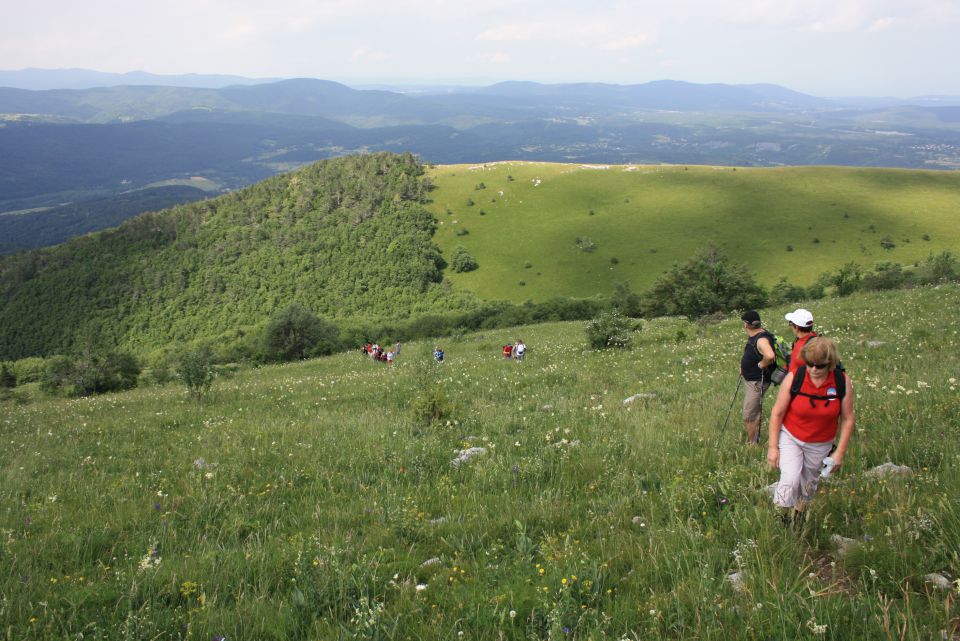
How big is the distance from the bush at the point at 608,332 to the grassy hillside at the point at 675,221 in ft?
219

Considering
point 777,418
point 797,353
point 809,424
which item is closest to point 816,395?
point 809,424

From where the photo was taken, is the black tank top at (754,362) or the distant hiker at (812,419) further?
the black tank top at (754,362)

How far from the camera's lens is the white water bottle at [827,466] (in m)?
4.72

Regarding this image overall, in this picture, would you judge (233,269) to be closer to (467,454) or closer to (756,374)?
(467,454)

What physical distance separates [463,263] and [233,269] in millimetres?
59577

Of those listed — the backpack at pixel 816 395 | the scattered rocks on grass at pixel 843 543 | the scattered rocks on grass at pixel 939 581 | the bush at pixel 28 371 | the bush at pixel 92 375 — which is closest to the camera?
the scattered rocks on grass at pixel 939 581

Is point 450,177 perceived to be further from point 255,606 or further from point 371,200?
point 255,606

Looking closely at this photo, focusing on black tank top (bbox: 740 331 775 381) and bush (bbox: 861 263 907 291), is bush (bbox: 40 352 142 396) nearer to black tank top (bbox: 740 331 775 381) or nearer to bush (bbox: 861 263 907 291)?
black tank top (bbox: 740 331 775 381)

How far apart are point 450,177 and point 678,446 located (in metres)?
149

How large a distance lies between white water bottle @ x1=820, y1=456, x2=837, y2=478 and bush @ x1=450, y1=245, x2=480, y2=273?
104590 mm

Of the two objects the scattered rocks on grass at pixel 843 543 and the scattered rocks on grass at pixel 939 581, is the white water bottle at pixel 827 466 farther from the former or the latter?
the scattered rocks on grass at pixel 939 581

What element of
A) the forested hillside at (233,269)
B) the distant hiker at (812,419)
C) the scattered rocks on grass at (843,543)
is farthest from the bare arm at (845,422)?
the forested hillside at (233,269)

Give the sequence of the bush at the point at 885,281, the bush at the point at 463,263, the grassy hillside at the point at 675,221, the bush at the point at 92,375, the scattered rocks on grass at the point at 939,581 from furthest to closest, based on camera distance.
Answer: the bush at the point at 463,263, the grassy hillside at the point at 675,221, the bush at the point at 885,281, the bush at the point at 92,375, the scattered rocks on grass at the point at 939,581

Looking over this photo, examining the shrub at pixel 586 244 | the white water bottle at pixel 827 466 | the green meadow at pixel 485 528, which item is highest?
the white water bottle at pixel 827 466
